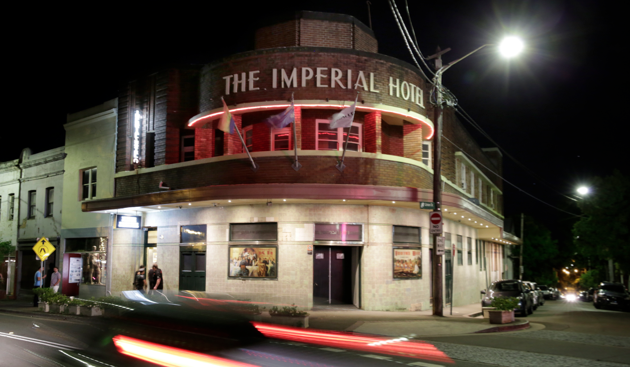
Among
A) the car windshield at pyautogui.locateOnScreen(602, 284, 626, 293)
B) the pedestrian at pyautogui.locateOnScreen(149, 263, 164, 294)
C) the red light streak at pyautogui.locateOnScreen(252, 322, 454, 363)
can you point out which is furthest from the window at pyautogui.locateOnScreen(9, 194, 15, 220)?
the car windshield at pyautogui.locateOnScreen(602, 284, 626, 293)

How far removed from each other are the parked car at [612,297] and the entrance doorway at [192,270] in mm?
25165

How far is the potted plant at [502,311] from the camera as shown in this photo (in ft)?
54.7

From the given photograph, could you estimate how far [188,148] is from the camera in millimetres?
23688

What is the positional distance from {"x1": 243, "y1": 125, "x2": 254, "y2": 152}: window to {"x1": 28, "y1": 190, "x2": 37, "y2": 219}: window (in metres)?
17.7

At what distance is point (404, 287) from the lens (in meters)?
20.7

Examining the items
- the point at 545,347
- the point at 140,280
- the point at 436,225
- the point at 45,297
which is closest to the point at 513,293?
the point at 436,225

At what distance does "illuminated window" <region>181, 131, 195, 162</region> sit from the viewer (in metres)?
23.7

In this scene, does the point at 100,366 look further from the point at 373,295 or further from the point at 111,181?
the point at 111,181

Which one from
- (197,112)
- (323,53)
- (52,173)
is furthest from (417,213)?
(52,173)

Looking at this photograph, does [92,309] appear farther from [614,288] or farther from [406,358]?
[614,288]

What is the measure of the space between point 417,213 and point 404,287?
312cm

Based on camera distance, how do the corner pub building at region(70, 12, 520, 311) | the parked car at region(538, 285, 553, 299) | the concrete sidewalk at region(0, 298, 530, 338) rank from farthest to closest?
the parked car at region(538, 285, 553, 299) → the corner pub building at region(70, 12, 520, 311) → the concrete sidewalk at region(0, 298, 530, 338)

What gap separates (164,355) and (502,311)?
1237cm

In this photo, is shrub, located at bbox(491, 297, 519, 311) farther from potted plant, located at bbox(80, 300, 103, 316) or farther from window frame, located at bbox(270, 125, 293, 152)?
potted plant, located at bbox(80, 300, 103, 316)
